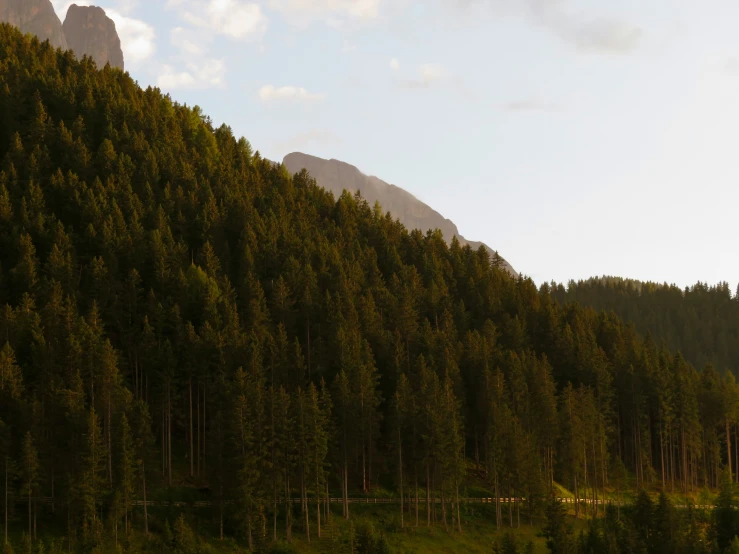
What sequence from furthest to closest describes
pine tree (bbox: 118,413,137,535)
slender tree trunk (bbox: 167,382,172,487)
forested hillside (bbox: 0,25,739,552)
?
slender tree trunk (bbox: 167,382,172,487) → forested hillside (bbox: 0,25,739,552) → pine tree (bbox: 118,413,137,535)

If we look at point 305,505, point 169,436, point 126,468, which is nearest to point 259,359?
point 169,436

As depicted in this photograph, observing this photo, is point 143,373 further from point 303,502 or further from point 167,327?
point 303,502

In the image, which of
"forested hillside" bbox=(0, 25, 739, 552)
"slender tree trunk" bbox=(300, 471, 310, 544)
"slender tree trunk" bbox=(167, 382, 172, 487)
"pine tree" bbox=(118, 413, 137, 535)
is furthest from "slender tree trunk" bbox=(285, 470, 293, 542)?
"pine tree" bbox=(118, 413, 137, 535)

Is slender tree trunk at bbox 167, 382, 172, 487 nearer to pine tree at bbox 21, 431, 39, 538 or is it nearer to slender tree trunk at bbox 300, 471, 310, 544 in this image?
slender tree trunk at bbox 300, 471, 310, 544

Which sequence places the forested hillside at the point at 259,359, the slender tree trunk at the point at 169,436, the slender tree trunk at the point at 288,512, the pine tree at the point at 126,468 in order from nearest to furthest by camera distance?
the pine tree at the point at 126,468
the forested hillside at the point at 259,359
the slender tree trunk at the point at 288,512
the slender tree trunk at the point at 169,436

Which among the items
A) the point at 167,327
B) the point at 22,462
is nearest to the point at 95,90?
the point at 167,327

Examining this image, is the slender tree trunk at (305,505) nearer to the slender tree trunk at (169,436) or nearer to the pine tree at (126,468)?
the slender tree trunk at (169,436)

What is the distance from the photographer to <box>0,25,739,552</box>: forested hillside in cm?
8256

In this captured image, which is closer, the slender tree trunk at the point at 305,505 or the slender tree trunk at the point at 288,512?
the slender tree trunk at the point at 288,512

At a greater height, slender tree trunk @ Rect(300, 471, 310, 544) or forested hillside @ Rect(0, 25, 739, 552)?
forested hillside @ Rect(0, 25, 739, 552)

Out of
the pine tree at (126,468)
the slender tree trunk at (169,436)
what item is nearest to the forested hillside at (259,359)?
the pine tree at (126,468)

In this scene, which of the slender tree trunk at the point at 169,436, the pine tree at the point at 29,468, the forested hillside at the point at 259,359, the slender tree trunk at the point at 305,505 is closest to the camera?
the pine tree at the point at 29,468

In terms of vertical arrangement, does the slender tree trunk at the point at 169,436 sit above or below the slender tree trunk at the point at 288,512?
above

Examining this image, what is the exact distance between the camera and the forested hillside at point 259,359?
271 feet
